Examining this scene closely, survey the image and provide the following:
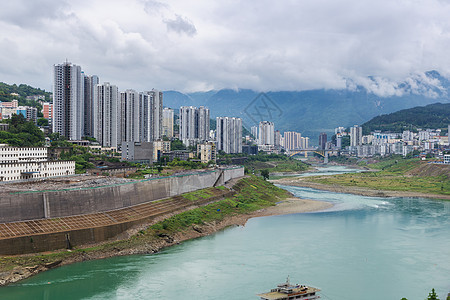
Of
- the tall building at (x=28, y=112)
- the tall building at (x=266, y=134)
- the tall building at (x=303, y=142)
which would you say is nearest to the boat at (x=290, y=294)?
the tall building at (x=28, y=112)

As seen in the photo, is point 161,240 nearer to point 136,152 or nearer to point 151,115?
point 136,152

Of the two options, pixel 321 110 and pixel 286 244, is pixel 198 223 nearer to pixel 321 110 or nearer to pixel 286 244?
pixel 286 244

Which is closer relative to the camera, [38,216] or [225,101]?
[38,216]

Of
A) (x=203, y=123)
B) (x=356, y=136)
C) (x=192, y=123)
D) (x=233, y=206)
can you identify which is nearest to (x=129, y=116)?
(x=192, y=123)

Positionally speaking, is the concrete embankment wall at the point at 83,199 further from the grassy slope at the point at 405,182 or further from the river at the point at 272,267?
the grassy slope at the point at 405,182

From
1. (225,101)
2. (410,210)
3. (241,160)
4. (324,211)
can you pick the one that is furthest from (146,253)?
(225,101)
